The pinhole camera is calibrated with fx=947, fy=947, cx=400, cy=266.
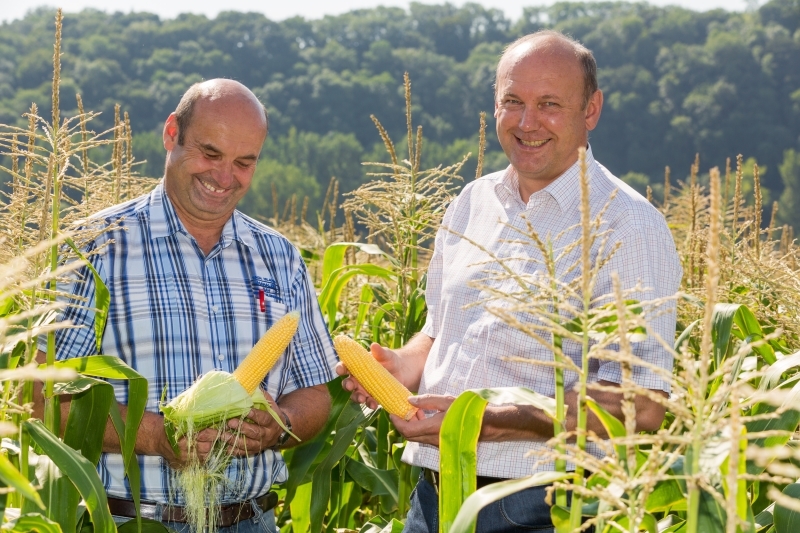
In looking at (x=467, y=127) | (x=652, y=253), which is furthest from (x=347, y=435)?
(x=467, y=127)

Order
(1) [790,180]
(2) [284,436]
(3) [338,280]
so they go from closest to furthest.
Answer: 1. (2) [284,436]
2. (3) [338,280]
3. (1) [790,180]

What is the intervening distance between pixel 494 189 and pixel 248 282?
1.13 metres

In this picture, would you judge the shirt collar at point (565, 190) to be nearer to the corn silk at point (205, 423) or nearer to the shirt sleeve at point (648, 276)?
the shirt sleeve at point (648, 276)

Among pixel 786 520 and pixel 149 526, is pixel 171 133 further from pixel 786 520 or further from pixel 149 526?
pixel 786 520

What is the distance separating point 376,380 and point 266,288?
0.75 metres

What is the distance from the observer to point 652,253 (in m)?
3.30

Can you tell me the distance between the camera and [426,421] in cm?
336

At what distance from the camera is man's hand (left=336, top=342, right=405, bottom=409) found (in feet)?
13.1

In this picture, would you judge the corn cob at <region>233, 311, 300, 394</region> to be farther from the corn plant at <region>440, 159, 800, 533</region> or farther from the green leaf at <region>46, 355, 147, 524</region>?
the corn plant at <region>440, 159, 800, 533</region>

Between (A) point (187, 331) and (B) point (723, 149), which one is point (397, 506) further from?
(B) point (723, 149)

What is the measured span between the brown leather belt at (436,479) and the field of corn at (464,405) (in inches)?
10.2

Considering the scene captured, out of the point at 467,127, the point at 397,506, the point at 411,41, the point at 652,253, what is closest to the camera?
the point at 652,253

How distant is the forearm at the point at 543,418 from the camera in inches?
127

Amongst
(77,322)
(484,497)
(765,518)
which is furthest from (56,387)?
(765,518)
